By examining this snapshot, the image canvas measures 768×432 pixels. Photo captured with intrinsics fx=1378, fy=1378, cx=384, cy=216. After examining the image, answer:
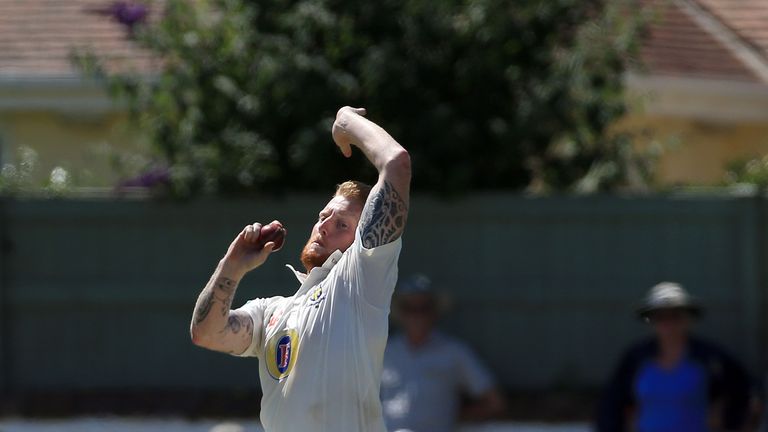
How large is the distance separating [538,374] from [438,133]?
180 centimetres

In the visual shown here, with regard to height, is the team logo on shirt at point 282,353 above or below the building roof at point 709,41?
above

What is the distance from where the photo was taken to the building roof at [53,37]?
12492 mm

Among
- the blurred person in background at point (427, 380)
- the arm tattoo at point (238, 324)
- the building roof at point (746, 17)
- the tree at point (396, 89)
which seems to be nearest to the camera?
the arm tattoo at point (238, 324)

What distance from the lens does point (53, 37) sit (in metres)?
13.2

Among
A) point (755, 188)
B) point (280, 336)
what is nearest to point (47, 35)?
point (755, 188)

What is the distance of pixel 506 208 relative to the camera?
927 cm

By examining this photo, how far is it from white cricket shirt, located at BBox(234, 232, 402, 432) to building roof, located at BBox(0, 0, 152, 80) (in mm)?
8834

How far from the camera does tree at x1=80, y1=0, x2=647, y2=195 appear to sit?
356 inches

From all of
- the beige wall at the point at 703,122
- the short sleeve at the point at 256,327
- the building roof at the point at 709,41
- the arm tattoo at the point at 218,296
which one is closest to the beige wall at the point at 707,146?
the beige wall at the point at 703,122

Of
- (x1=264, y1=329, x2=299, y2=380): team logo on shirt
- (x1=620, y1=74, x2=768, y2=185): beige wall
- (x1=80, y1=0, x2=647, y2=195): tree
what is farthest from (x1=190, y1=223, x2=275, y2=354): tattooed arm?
(x1=620, y1=74, x2=768, y2=185): beige wall

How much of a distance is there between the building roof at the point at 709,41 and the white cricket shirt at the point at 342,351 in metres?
8.94

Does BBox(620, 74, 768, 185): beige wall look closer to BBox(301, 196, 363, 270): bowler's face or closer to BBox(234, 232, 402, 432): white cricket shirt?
BBox(301, 196, 363, 270): bowler's face

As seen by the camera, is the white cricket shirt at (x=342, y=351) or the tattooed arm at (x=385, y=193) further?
the white cricket shirt at (x=342, y=351)

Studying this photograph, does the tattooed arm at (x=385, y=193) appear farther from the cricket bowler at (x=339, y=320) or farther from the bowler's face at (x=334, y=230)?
the bowler's face at (x=334, y=230)
